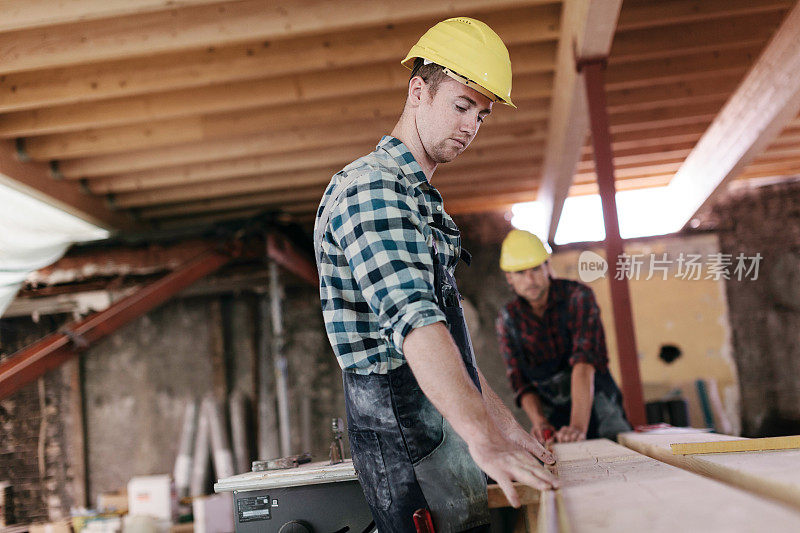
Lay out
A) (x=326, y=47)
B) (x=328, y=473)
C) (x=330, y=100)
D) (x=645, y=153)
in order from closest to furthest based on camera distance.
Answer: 1. (x=328, y=473)
2. (x=326, y=47)
3. (x=330, y=100)
4. (x=645, y=153)

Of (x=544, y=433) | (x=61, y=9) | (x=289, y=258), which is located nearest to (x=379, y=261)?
(x=544, y=433)

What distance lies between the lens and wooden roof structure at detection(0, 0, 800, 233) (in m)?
4.32

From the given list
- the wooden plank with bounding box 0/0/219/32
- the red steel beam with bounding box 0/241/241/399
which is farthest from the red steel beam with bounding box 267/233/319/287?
the wooden plank with bounding box 0/0/219/32

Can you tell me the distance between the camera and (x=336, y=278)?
4.96 feet

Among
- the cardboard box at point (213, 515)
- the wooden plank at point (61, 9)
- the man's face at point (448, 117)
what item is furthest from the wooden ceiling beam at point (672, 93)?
the man's face at point (448, 117)

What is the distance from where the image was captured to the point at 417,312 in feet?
4.26

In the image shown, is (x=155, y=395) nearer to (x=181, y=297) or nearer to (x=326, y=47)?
(x=181, y=297)

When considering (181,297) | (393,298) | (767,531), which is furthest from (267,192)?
(767,531)

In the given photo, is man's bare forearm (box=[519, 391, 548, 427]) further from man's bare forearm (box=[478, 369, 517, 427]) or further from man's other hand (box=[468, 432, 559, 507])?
man's other hand (box=[468, 432, 559, 507])

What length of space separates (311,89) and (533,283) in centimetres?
225

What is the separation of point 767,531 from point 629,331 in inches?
126

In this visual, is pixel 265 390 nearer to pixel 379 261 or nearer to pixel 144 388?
pixel 144 388

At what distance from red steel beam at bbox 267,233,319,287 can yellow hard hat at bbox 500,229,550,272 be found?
323 cm

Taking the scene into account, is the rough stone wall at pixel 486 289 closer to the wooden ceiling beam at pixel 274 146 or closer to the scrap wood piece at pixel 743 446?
the wooden ceiling beam at pixel 274 146
